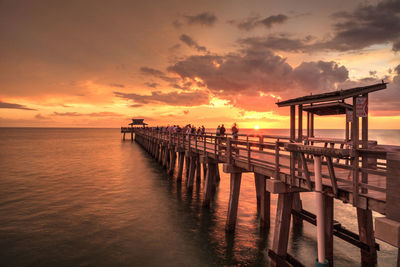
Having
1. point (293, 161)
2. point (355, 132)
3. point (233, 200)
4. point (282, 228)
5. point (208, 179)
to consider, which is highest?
point (355, 132)

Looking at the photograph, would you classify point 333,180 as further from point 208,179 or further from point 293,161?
point 208,179

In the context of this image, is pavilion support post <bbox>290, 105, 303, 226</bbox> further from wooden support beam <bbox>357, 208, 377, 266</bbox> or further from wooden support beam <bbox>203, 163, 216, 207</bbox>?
wooden support beam <bbox>203, 163, 216, 207</bbox>

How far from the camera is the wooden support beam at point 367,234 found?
7805mm

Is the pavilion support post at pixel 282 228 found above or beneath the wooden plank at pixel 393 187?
beneath

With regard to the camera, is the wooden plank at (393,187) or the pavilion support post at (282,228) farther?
the pavilion support post at (282,228)

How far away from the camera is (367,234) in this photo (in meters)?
7.99

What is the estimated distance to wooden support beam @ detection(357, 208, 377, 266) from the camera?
7805mm

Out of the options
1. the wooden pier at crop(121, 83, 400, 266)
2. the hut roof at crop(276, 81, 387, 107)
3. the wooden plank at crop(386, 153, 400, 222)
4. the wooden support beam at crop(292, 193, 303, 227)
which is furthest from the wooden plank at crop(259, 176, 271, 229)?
the wooden plank at crop(386, 153, 400, 222)

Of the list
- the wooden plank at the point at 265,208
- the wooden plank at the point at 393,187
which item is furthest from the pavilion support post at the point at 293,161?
the wooden plank at the point at 393,187

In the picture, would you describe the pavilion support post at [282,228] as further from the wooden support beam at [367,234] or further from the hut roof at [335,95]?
the hut roof at [335,95]

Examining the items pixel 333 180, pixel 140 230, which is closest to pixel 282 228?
pixel 333 180

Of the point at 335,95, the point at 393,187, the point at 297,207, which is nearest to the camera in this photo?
the point at 393,187

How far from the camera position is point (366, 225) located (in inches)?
311

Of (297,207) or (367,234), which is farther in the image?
(297,207)
